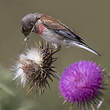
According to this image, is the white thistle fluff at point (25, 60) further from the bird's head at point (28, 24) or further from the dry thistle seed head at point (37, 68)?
the bird's head at point (28, 24)

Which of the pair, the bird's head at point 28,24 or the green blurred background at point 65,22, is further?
the green blurred background at point 65,22

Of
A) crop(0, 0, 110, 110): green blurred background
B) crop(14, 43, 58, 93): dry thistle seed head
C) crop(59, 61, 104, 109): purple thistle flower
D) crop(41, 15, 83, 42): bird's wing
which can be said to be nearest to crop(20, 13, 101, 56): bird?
crop(41, 15, 83, 42): bird's wing

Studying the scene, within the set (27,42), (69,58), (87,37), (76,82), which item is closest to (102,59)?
(69,58)

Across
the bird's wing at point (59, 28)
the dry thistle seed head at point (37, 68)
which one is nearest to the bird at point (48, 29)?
the bird's wing at point (59, 28)

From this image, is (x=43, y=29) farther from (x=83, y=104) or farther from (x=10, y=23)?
(x=10, y=23)

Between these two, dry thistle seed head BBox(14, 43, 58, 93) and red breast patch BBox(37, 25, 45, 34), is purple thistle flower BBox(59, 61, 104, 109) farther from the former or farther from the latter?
red breast patch BBox(37, 25, 45, 34)

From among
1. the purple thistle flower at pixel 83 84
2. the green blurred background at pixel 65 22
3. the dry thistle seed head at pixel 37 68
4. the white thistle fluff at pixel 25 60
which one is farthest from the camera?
the green blurred background at pixel 65 22

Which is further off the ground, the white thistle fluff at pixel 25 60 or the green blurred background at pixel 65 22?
the green blurred background at pixel 65 22

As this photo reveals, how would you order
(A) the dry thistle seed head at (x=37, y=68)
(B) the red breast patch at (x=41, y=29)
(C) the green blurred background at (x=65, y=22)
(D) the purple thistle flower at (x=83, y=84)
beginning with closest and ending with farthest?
(D) the purple thistle flower at (x=83, y=84) → (A) the dry thistle seed head at (x=37, y=68) → (B) the red breast patch at (x=41, y=29) → (C) the green blurred background at (x=65, y=22)
